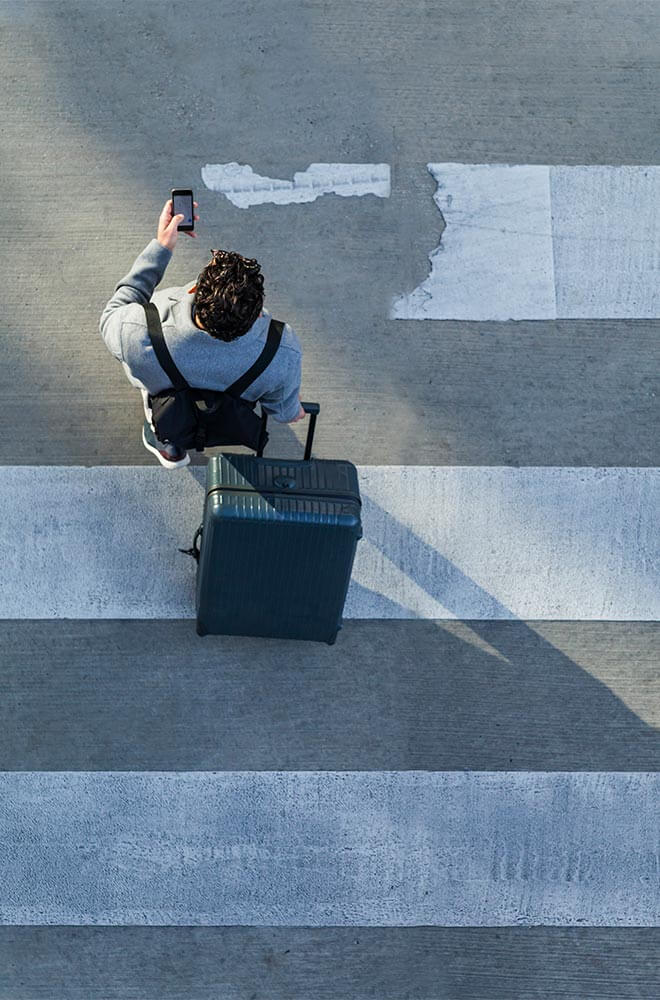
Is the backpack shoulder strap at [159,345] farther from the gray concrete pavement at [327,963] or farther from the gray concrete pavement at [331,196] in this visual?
the gray concrete pavement at [327,963]

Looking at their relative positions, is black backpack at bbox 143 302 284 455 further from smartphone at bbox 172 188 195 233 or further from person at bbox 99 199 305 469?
smartphone at bbox 172 188 195 233

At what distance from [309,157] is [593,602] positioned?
102 inches

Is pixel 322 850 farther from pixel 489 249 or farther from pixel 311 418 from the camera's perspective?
pixel 489 249

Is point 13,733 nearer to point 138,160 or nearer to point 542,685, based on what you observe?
point 542,685

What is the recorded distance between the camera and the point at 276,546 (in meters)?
4.24

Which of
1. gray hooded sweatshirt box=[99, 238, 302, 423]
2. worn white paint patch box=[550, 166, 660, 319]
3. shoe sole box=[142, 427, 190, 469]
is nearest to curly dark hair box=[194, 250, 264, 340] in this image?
gray hooded sweatshirt box=[99, 238, 302, 423]

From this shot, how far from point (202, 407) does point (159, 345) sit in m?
0.33

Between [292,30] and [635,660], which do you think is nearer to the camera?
[635,660]

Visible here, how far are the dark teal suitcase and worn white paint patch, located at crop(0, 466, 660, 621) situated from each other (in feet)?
1.61

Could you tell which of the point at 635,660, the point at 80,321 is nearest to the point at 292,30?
the point at 80,321

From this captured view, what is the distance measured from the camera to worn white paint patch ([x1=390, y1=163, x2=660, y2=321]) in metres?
5.17

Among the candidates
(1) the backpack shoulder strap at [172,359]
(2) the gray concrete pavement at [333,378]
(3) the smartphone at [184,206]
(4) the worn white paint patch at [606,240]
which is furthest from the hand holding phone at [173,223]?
(4) the worn white paint patch at [606,240]

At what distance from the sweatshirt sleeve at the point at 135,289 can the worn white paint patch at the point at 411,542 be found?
44.6 inches

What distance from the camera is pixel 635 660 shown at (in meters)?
4.96
